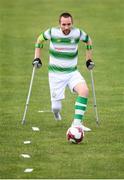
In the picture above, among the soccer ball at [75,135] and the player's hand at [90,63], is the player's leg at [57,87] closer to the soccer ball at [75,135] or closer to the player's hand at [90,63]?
the player's hand at [90,63]

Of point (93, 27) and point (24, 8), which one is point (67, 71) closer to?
point (93, 27)

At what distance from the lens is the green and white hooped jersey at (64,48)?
19.6 m

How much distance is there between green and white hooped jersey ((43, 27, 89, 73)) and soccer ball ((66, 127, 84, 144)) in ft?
6.35

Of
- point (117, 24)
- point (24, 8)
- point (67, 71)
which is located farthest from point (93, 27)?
point (67, 71)

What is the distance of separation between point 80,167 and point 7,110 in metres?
6.14

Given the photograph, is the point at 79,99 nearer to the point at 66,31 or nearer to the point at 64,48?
the point at 64,48

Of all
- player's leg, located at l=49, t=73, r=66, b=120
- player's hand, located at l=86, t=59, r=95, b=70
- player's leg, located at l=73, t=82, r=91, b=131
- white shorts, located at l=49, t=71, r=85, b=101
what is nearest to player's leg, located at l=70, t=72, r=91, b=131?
player's leg, located at l=73, t=82, r=91, b=131

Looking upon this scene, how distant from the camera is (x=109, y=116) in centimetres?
2116

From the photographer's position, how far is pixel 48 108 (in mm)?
22344

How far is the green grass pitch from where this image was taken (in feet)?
53.2

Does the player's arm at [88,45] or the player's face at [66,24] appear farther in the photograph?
the player's arm at [88,45]

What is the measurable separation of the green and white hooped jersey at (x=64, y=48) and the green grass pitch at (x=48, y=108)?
1419 mm

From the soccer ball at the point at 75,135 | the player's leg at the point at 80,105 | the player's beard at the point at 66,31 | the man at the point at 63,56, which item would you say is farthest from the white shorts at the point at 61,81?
the soccer ball at the point at 75,135

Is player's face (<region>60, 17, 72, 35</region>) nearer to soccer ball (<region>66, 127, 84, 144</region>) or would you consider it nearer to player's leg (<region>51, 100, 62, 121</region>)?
player's leg (<region>51, 100, 62, 121</region>)
